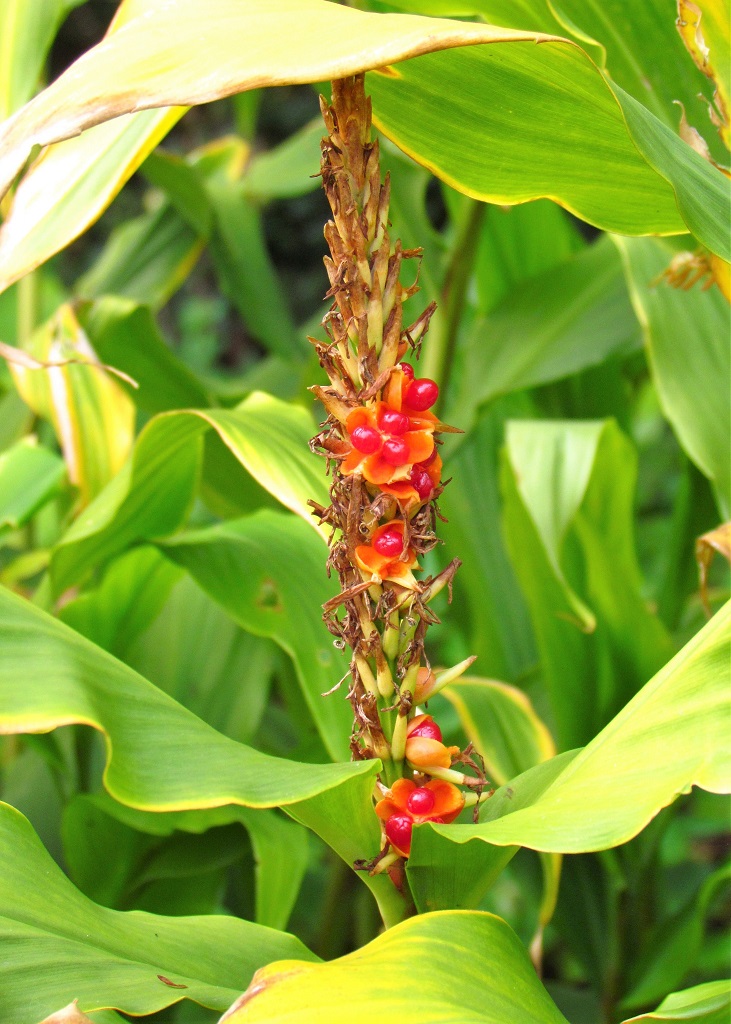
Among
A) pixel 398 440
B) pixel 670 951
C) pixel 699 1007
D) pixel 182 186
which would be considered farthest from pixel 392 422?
pixel 182 186

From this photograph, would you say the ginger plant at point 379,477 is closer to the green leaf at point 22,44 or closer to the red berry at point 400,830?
the red berry at point 400,830

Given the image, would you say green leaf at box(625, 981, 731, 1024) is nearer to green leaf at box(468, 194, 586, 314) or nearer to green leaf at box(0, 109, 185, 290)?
green leaf at box(0, 109, 185, 290)

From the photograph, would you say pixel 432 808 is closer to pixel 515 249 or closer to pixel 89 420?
pixel 89 420

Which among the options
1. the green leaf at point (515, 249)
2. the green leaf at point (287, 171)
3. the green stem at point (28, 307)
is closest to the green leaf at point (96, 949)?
the green leaf at point (515, 249)

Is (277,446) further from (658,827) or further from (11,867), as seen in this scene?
(658,827)

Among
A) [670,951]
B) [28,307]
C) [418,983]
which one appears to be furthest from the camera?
[28,307]

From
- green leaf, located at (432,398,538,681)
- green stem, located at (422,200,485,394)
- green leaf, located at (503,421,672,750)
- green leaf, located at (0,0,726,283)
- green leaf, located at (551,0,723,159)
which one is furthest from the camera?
green leaf, located at (432,398,538,681)

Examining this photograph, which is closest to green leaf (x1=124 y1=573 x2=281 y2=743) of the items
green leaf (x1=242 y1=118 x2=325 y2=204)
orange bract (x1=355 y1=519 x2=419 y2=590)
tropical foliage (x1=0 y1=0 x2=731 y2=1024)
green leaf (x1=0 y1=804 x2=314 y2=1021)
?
tropical foliage (x1=0 y1=0 x2=731 y2=1024)
